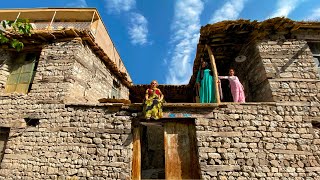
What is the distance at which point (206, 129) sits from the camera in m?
5.83

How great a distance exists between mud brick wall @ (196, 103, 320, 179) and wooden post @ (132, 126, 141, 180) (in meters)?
1.78

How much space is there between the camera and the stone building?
5496 millimetres

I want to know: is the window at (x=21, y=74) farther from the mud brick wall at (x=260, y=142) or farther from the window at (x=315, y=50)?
the window at (x=315, y=50)

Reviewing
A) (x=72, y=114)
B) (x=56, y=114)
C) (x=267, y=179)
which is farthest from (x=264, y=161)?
(x=56, y=114)

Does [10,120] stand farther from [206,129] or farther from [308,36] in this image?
[308,36]

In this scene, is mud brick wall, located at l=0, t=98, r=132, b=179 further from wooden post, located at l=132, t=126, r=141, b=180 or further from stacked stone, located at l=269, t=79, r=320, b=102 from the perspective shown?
stacked stone, located at l=269, t=79, r=320, b=102

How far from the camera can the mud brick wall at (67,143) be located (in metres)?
5.53

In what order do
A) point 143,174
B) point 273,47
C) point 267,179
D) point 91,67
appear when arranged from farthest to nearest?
point 91,67, point 273,47, point 143,174, point 267,179

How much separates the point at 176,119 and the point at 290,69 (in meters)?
4.17

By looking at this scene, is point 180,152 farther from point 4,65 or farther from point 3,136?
point 4,65

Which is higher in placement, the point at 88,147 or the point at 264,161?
the point at 88,147

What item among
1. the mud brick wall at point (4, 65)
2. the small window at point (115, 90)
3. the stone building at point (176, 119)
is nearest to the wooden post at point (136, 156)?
the stone building at point (176, 119)

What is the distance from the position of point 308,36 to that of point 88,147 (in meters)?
8.30

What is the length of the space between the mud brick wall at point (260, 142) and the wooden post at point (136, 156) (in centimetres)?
178
